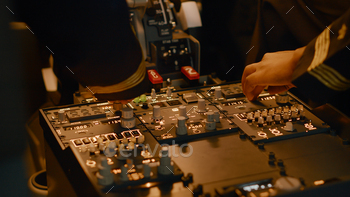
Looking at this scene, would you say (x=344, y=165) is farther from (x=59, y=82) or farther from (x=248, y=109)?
(x=59, y=82)

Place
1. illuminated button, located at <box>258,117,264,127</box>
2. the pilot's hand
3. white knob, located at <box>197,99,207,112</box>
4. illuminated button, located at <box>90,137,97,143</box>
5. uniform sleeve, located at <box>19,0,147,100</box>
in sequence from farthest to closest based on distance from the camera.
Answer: white knob, located at <box>197,99,207,112</box> < illuminated button, located at <box>258,117,264,127</box> < illuminated button, located at <box>90,137,97,143</box> < the pilot's hand < uniform sleeve, located at <box>19,0,147,100</box>

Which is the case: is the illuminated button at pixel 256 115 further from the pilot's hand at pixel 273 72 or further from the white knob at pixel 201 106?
the white knob at pixel 201 106

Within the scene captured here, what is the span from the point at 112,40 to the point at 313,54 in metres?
0.58

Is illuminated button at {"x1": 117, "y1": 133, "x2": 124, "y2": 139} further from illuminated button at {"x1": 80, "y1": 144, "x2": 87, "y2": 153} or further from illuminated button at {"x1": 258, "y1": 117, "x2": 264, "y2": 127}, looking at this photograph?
illuminated button at {"x1": 258, "y1": 117, "x2": 264, "y2": 127}

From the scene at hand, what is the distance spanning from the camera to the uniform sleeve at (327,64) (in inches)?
41.6

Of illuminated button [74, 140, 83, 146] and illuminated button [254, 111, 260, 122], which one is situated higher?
illuminated button [254, 111, 260, 122]

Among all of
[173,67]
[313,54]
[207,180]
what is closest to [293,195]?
[207,180]

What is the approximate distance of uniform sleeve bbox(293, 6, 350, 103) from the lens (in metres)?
1.06

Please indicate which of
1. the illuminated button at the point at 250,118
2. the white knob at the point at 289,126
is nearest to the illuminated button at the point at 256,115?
the illuminated button at the point at 250,118

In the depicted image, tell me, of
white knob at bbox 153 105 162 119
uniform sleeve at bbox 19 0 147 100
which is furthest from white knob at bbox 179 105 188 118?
uniform sleeve at bbox 19 0 147 100

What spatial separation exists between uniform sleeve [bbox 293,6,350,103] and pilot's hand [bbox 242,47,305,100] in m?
0.09

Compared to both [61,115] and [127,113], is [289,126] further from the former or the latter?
[61,115]

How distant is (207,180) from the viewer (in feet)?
3.84

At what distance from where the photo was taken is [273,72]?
1.34 meters
